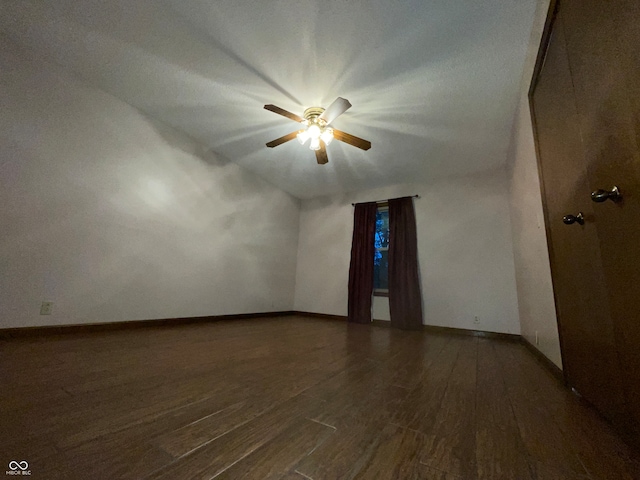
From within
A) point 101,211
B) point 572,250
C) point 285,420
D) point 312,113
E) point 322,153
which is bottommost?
point 285,420

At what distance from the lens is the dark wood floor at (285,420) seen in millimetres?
612

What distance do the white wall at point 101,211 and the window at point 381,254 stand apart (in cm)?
227

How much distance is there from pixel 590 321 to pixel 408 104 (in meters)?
2.26

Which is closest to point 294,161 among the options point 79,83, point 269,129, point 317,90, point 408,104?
point 269,129

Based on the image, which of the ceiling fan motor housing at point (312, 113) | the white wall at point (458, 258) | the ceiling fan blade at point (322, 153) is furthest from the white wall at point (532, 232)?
the ceiling fan blade at point (322, 153)

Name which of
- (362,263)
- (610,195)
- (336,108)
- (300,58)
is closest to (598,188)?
(610,195)

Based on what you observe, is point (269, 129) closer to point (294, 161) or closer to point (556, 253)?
point (294, 161)

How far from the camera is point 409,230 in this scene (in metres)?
3.86

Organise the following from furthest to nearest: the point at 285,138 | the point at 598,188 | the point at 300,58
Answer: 1. the point at 285,138
2. the point at 300,58
3. the point at 598,188

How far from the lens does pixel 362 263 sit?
4098 mm

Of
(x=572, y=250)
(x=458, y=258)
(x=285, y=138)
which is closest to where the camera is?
(x=572, y=250)

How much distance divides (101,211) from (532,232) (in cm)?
404

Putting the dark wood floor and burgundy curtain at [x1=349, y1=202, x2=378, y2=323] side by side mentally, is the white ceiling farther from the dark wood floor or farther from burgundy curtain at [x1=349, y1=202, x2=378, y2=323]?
the dark wood floor

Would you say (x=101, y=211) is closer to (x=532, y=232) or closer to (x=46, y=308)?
(x=46, y=308)
